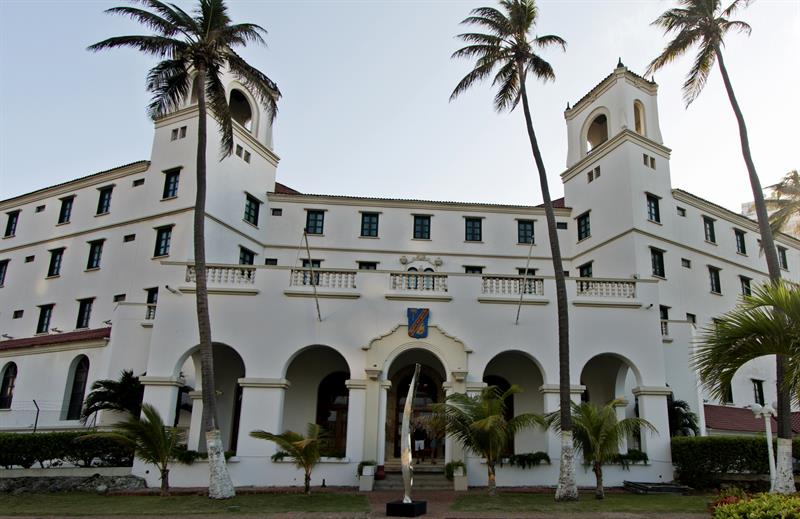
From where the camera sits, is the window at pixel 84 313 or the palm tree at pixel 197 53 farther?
the window at pixel 84 313

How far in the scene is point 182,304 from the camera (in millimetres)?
22516

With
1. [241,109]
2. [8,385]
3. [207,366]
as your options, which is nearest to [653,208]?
[241,109]

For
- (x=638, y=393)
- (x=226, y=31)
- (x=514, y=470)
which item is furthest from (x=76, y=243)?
(x=638, y=393)

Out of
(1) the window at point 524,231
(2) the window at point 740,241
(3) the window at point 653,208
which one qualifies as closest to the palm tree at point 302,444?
(1) the window at point 524,231

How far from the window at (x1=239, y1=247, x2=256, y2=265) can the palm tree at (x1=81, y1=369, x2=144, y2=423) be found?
9.20 m

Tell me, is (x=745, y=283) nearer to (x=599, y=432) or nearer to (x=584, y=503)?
(x=599, y=432)

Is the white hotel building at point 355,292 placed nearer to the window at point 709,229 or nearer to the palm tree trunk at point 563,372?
the window at point 709,229

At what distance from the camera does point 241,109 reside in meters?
36.0

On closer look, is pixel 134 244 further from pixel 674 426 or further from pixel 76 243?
pixel 674 426

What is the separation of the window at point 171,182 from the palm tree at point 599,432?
73.9 ft

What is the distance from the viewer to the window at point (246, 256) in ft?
104

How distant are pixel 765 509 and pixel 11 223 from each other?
4402 centimetres

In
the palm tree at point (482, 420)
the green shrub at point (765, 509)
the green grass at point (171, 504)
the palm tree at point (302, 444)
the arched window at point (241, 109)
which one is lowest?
the green grass at point (171, 504)

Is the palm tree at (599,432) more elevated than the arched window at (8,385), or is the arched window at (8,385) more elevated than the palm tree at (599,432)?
the arched window at (8,385)
